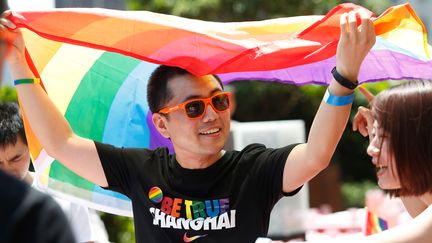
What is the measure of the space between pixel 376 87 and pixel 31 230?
729cm

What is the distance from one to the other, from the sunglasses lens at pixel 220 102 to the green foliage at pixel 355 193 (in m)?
10.0

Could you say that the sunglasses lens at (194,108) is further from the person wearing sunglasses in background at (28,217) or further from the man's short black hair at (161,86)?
the person wearing sunglasses in background at (28,217)

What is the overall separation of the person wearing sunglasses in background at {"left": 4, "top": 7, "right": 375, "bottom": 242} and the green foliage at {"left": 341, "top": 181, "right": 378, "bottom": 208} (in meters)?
9.94

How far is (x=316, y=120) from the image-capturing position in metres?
2.56

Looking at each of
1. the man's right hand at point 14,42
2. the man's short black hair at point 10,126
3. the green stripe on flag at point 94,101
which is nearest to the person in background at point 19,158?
the man's short black hair at point 10,126

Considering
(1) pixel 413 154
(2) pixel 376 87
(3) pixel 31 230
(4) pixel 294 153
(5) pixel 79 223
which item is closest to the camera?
(3) pixel 31 230

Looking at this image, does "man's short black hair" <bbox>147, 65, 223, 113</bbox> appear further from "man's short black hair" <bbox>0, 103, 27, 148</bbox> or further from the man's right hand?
"man's short black hair" <bbox>0, 103, 27, 148</bbox>

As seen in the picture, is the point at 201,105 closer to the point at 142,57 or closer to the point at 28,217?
the point at 142,57

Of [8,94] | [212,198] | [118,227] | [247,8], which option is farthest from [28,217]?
[247,8]

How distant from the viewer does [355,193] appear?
526 inches

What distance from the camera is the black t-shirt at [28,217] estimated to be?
1502 mm

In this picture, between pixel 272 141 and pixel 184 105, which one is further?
pixel 272 141

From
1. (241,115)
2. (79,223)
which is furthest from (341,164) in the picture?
(79,223)

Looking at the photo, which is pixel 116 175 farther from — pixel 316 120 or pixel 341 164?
pixel 341 164
